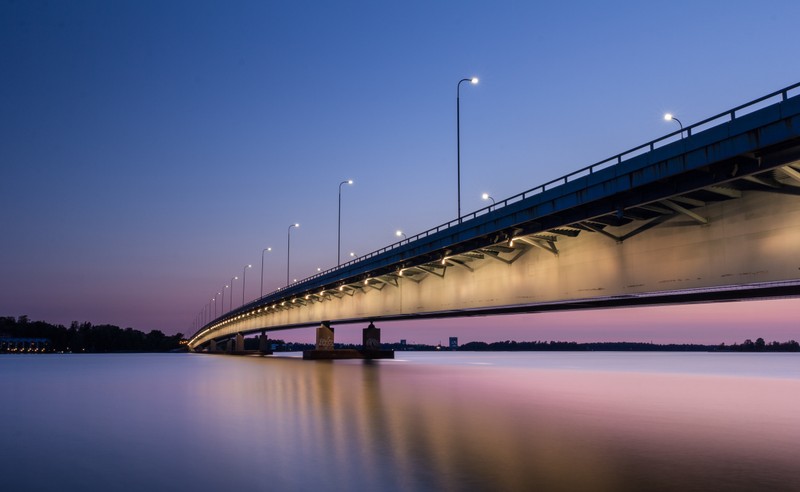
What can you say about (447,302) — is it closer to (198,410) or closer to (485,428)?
(198,410)

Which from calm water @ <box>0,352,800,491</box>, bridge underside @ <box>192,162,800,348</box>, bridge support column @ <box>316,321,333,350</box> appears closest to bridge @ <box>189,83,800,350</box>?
bridge underside @ <box>192,162,800,348</box>

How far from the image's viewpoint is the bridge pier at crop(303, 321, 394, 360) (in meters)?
87.3

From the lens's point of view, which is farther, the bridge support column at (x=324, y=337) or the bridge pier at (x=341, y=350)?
the bridge support column at (x=324, y=337)

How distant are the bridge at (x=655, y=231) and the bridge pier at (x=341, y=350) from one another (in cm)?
4286

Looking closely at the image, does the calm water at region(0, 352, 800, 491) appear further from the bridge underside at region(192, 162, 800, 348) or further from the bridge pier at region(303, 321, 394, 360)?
the bridge pier at region(303, 321, 394, 360)

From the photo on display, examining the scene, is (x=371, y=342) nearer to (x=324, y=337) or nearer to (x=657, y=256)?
(x=324, y=337)

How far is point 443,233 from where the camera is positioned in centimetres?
4169

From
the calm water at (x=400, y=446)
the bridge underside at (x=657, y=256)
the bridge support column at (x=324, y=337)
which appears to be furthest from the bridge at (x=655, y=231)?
the bridge support column at (x=324, y=337)

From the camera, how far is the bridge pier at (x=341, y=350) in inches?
3438

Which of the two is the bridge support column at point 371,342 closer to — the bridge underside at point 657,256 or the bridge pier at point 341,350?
the bridge pier at point 341,350

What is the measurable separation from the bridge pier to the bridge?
141ft

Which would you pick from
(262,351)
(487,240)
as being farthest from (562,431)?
(262,351)

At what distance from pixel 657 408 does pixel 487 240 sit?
17.8m

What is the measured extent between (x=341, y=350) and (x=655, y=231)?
6667cm
